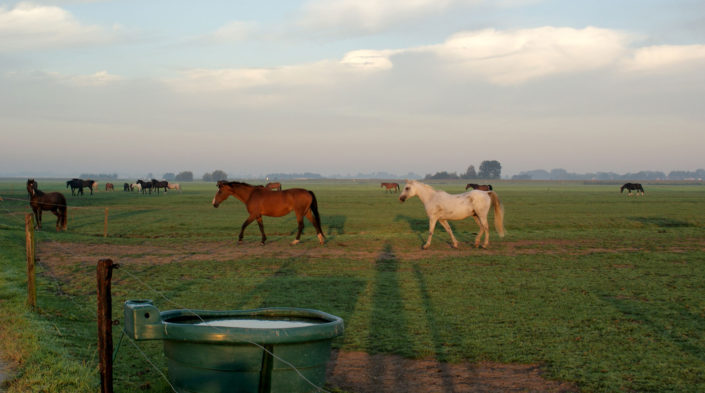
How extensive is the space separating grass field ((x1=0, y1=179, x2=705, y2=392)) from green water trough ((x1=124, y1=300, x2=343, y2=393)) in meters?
1.34

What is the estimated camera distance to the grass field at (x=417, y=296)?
6.44 metres

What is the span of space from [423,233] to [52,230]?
15375 millimetres

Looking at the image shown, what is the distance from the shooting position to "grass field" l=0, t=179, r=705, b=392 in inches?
253

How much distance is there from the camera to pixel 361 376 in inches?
245

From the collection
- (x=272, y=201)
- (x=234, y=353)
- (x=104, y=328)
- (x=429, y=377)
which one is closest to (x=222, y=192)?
(x=272, y=201)

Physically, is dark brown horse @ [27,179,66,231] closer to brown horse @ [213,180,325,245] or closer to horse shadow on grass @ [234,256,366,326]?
brown horse @ [213,180,325,245]

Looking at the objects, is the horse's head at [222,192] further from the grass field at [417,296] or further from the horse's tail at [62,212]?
the horse's tail at [62,212]

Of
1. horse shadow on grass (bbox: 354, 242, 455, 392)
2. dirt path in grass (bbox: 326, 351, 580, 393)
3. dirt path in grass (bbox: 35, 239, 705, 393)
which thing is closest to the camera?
dirt path in grass (bbox: 326, 351, 580, 393)

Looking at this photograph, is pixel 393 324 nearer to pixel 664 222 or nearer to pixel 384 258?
pixel 384 258

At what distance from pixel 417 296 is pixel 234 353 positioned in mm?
6549

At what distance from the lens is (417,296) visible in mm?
10523

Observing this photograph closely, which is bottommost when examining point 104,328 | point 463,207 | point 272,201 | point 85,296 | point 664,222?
point 664,222

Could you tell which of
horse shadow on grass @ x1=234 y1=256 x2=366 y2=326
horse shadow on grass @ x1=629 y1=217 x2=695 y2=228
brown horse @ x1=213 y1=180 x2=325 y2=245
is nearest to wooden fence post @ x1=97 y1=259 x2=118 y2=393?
horse shadow on grass @ x1=234 y1=256 x2=366 y2=326

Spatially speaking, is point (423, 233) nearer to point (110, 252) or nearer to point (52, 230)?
point (110, 252)
